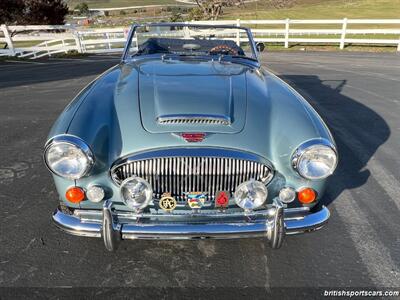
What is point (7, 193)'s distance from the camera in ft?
11.1

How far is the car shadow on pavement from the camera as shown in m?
3.72

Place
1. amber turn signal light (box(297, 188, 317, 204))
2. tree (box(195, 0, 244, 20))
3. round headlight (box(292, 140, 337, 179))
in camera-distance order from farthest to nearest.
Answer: tree (box(195, 0, 244, 20)) → amber turn signal light (box(297, 188, 317, 204)) → round headlight (box(292, 140, 337, 179))

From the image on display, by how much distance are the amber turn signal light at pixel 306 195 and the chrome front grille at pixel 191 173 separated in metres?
0.30

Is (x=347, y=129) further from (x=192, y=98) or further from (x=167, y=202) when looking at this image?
(x=167, y=202)

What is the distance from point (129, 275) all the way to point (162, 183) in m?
0.70

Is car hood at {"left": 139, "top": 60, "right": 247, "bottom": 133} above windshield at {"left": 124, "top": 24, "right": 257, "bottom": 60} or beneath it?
beneath

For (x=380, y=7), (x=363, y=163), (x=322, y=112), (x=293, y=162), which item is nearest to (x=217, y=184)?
(x=293, y=162)

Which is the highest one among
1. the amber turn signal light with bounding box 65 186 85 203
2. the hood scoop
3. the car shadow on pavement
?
the hood scoop

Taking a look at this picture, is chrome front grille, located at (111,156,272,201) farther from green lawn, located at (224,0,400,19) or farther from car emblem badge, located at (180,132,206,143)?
green lawn, located at (224,0,400,19)

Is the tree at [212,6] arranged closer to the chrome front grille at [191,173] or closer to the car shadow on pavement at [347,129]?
the car shadow on pavement at [347,129]

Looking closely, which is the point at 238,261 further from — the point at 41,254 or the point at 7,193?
the point at 7,193

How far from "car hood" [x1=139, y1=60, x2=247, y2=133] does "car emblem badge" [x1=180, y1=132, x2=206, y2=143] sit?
0.11 ft

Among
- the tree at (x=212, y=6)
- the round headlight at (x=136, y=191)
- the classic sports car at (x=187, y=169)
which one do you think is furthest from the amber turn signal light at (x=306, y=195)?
the tree at (x=212, y=6)

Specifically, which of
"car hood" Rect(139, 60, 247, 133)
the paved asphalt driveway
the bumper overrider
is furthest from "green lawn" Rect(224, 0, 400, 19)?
the bumper overrider
